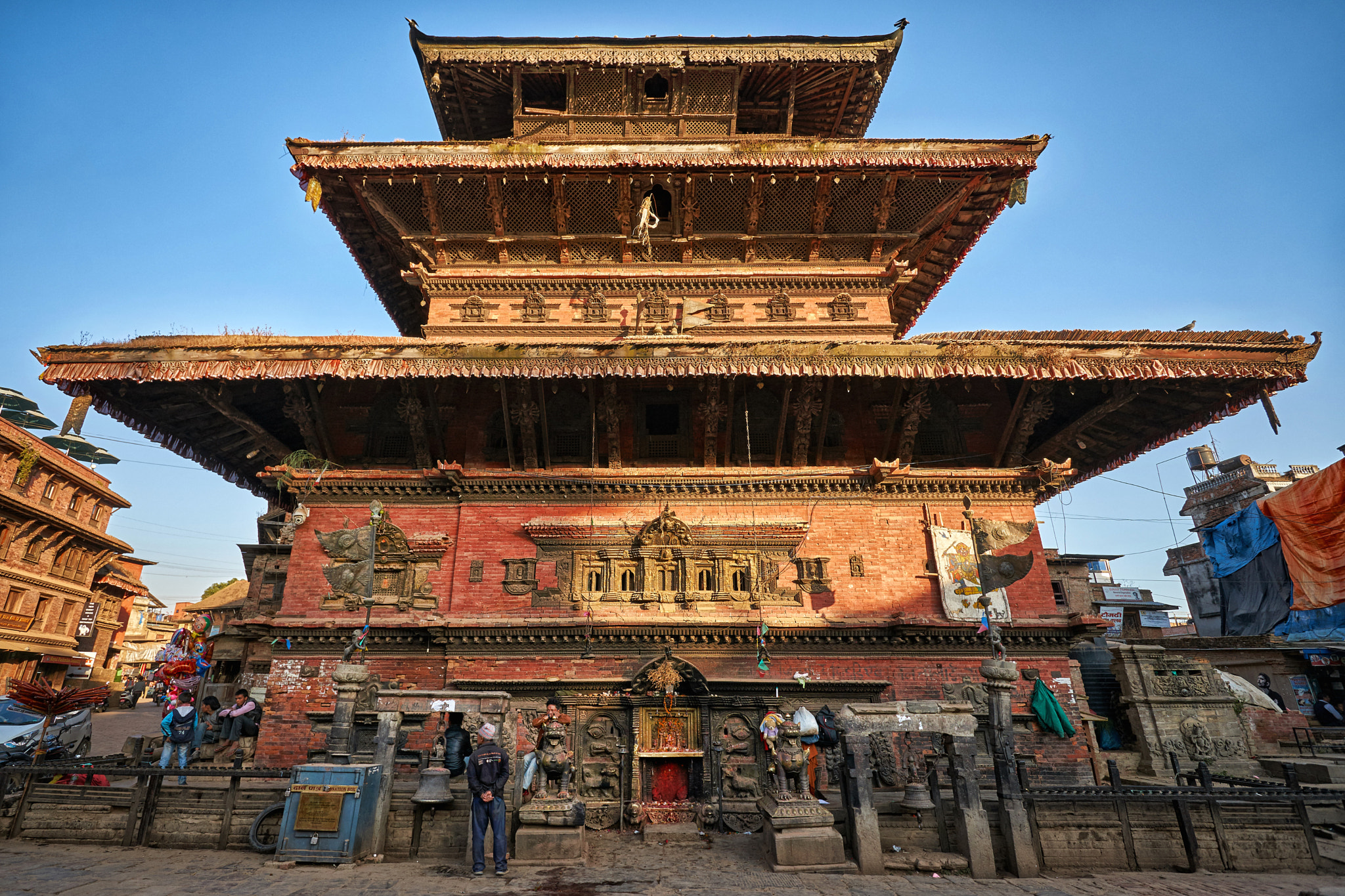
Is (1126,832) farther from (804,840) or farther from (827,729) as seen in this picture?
(804,840)

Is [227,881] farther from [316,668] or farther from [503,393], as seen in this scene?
[503,393]

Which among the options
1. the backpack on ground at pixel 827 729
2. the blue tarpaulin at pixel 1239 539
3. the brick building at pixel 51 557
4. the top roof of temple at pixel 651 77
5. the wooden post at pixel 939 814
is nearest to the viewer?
the wooden post at pixel 939 814

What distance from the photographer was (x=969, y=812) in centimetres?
807

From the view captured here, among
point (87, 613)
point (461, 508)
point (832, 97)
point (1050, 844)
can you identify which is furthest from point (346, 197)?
point (87, 613)

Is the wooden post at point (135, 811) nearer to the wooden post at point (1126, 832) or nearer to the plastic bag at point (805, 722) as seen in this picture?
the plastic bag at point (805, 722)

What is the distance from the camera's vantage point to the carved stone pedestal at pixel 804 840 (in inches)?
305

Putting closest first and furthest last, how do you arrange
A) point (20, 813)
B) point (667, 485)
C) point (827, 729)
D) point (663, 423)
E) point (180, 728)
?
point (20, 813), point (827, 729), point (180, 728), point (667, 485), point (663, 423)

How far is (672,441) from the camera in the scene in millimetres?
13289

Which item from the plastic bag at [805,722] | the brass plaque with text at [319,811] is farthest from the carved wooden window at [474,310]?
the plastic bag at [805,722]

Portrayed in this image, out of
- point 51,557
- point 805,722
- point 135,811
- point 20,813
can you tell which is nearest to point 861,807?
point 805,722

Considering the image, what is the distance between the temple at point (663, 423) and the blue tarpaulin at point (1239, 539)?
724 inches

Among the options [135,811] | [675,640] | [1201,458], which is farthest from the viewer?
[1201,458]

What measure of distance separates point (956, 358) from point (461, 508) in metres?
9.79

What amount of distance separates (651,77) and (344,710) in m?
15.3
